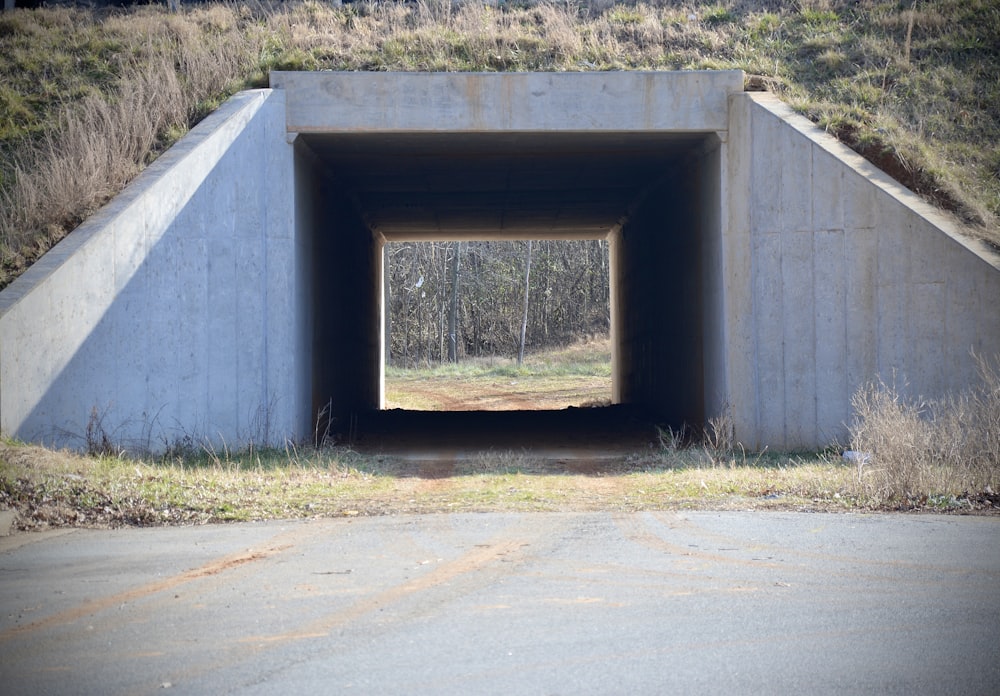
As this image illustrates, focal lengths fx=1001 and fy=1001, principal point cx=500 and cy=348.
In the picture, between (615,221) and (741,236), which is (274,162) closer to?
(741,236)

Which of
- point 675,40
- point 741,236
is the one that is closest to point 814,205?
point 741,236

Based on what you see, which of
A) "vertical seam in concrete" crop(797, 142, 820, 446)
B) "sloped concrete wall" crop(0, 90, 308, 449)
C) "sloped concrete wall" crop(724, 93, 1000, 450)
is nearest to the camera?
"sloped concrete wall" crop(0, 90, 308, 449)

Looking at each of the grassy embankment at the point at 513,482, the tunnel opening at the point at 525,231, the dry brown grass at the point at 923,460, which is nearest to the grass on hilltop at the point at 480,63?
the tunnel opening at the point at 525,231

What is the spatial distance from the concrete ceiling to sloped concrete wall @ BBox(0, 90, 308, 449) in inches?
55.8

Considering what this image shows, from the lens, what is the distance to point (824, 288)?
12.3m

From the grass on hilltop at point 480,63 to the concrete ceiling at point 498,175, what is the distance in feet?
4.02

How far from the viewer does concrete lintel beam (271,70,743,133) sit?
12742 millimetres

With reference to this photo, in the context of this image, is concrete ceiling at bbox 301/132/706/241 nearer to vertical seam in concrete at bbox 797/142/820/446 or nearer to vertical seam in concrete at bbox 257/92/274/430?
vertical seam in concrete at bbox 257/92/274/430

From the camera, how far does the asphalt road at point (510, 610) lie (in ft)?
13.5

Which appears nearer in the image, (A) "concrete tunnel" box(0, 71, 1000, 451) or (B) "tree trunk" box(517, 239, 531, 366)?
(A) "concrete tunnel" box(0, 71, 1000, 451)

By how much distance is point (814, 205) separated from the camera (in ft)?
40.5

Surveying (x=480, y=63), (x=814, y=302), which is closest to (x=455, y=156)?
(x=480, y=63)

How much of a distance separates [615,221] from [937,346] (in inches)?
408

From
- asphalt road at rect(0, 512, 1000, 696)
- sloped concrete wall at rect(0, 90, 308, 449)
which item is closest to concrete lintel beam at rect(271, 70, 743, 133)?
sloped concrete wall at rect(0, 90, 308, 449)
